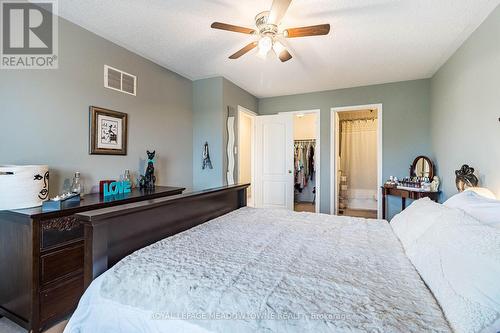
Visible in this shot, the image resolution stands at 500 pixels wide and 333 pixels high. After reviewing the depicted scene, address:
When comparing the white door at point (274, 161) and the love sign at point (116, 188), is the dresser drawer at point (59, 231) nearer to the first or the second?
the love sign at point (116, 188)

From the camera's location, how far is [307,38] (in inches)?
94.1

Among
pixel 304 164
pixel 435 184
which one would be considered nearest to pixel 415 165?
pixel 435 184

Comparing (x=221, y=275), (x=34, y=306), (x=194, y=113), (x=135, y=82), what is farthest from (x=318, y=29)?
(x=34, y=306)

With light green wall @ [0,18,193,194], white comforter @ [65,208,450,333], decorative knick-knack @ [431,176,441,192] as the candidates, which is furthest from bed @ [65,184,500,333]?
decorative knick-knack @ [431,176,441,192]

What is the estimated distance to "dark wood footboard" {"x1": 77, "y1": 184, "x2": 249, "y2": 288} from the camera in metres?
1.08

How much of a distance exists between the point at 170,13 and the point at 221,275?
212 cm

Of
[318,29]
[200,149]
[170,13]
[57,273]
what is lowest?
[57,273]

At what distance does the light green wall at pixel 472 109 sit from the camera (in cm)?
190

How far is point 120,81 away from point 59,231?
167cm

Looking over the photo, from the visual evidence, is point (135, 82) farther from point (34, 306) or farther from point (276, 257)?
point (276, 257)

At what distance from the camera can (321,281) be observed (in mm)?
954

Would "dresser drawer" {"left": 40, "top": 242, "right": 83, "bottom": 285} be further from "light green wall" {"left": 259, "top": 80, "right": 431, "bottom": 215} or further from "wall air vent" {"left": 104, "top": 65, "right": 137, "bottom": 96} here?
"light green wall" {"left": 259, "top": 80, "right": 431, "bottom": 215}

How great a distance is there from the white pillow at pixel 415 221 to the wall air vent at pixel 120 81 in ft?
9.48

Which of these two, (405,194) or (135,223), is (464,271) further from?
(405,194)
